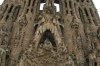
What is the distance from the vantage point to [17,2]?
27.0 meters

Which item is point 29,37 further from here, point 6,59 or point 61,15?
point 61,15

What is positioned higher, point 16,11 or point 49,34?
point 16,11

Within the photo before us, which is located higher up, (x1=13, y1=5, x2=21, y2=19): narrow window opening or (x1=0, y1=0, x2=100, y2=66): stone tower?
(x1=13, y1=5, x2=21, y2=19): narrow window opening

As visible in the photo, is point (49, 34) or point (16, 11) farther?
point (16, 11)

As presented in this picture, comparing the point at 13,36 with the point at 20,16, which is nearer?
the point at 13,36

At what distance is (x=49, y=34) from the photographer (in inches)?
865

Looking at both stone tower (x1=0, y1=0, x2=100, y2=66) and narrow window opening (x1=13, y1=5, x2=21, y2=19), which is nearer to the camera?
stone tower (x1=0, y1=0, x2=100, y2=66)

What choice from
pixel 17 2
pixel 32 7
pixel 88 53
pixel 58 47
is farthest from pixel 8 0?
pixel 88 53

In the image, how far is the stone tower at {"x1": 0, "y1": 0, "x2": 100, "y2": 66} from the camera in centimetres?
1923

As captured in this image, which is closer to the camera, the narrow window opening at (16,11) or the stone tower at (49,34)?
the stone tower at (49,34)

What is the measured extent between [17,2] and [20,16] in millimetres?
3621

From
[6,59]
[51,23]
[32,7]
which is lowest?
[6,59]

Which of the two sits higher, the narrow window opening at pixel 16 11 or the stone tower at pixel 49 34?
the narrow window opening at pixel 16 11

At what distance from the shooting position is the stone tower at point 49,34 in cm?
1923
